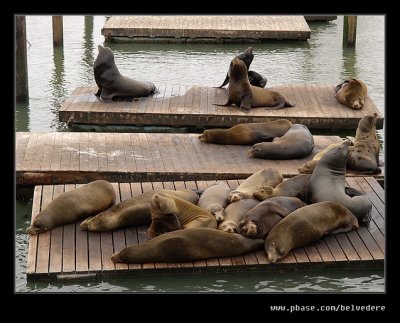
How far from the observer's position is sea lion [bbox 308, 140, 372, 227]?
19.1ft

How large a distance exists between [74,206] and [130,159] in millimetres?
1760

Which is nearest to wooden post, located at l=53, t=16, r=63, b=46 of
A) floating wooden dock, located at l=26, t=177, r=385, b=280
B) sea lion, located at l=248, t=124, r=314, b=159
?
A: sea lion, located at l=248, t=124, r=314, b=159

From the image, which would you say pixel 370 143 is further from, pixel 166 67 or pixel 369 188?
pixel 166 67

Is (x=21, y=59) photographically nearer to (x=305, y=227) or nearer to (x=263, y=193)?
(x=263, y=193)

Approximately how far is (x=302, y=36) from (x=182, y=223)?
10778 millimetres

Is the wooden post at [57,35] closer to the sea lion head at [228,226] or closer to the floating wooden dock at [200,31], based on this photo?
the floating wooden dock at [200,31]

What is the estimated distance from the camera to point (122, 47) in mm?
15219

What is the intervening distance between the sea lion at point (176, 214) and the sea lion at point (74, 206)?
0.63 meters

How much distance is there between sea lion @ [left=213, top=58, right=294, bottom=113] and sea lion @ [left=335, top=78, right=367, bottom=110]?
781 millimetres

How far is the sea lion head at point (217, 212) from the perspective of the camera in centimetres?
551

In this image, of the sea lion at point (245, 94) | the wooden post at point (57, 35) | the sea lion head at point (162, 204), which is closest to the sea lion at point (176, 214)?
the sea lion head at point (162, 204)

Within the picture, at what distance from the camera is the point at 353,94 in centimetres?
978

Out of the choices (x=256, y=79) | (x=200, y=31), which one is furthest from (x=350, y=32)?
(x=256, y=79)
